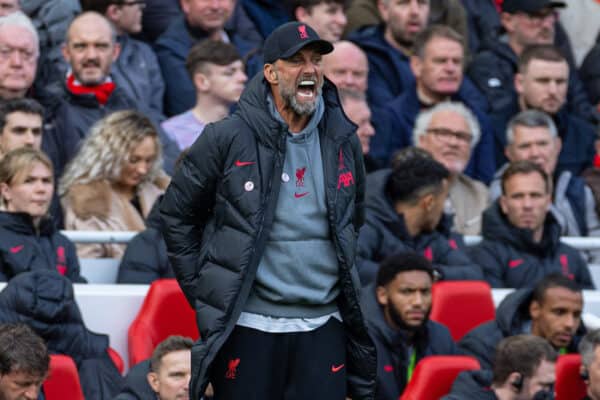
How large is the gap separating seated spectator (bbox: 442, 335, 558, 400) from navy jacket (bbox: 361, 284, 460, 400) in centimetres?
49

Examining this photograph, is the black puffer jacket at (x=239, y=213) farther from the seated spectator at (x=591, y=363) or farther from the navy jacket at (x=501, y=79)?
the navy jacket at (x=501, y=79)

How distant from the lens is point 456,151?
31.7 ft

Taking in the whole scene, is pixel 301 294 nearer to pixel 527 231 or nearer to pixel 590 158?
pixel 527 231

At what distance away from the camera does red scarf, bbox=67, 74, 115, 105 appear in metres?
9.30

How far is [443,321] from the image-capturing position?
8.27m

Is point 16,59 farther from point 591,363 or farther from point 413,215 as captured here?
point 591,363

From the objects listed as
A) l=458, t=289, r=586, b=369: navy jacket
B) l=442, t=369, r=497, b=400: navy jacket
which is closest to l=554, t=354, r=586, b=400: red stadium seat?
l=458, t=289, r=586, b=369: navy jacket

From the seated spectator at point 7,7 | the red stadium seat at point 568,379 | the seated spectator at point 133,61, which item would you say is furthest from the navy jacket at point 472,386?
the seated spectator at point 7,7

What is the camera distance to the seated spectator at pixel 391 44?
10.5 metres

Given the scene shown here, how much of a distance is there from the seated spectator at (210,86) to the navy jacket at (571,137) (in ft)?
6.45

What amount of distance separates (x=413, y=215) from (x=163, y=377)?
88.0 inches

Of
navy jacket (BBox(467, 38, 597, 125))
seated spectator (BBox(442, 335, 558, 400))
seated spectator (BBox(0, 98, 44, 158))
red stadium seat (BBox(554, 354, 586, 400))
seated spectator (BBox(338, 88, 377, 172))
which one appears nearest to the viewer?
seated spectator (BBox(442, 335, 558, 400))

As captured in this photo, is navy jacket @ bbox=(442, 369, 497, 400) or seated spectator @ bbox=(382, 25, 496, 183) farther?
seated spectator @ bbox=(382, 25, 496, 183)

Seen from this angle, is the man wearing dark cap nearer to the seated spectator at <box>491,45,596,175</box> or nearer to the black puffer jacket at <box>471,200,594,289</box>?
the black puffer jacket at <box>471,200,594,289</box>
